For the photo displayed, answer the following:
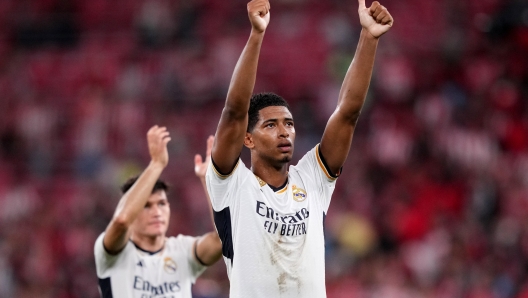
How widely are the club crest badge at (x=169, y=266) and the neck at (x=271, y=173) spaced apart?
207cm

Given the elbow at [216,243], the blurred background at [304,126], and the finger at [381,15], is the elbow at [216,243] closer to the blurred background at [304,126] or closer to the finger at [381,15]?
the finger at [381,15]

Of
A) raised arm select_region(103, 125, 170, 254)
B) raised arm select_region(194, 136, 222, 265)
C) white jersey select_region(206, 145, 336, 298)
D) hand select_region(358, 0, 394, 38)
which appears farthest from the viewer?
raised arm select_region(194, 136, 222, 265)

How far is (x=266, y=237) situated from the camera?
505 centimetres

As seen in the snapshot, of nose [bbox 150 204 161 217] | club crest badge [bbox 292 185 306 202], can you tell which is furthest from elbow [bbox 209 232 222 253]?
club crest badge [bbox 292 185 306 202]

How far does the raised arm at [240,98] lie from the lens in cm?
492

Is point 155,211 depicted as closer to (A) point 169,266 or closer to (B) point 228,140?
(A) point 169,266

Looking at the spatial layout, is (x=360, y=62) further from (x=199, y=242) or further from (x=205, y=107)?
(x=205, y=107)

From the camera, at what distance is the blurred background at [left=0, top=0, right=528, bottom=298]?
13.0m

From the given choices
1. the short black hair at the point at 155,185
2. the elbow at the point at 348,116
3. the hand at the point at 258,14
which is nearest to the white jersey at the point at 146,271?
the short black hair at the point at 155,185

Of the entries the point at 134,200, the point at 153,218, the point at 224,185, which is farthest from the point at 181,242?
the point at 224,185

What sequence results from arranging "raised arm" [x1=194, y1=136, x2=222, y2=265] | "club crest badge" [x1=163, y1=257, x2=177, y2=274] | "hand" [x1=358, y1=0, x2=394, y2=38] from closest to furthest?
"hand" [x1=358, y1=0, x2=394, y2=38] < "raised arm" [x1=194, y1=136, x2=222, y2=265] < "club crest badge" [x1=163, y1=257, x2=177, y2=274]

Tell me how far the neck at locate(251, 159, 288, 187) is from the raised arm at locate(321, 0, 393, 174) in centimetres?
30

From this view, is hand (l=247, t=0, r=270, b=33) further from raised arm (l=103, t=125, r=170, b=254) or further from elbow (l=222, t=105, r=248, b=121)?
raised arm (l=103, t=125, r=170, b=254)

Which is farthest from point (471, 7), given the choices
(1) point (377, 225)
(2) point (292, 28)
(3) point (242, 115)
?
(3) point (242, 115)
